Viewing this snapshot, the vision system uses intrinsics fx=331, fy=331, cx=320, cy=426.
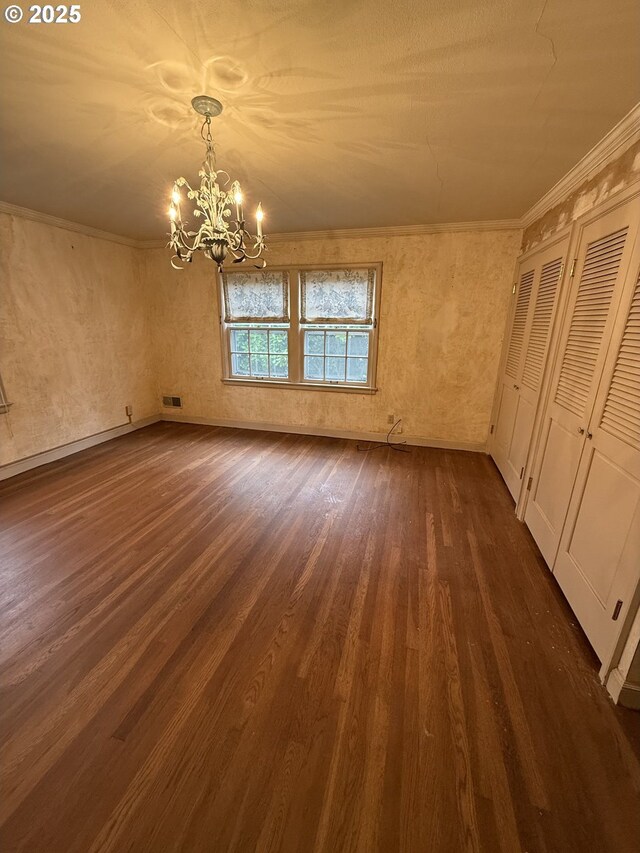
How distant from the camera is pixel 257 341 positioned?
461 centimetres

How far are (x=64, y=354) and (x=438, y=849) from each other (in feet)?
15.6

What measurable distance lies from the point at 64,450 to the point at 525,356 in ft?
16.3

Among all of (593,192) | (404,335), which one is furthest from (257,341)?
(593,192)

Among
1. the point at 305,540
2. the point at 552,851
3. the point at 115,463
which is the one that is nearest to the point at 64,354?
the point at 115,463

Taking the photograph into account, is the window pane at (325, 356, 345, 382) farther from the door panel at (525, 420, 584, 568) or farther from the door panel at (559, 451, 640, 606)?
the door panel at (559, 451, 640, 606)

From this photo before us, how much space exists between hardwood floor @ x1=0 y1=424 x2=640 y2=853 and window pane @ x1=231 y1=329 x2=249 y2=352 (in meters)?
2.68

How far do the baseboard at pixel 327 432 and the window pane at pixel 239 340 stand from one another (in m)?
1.06

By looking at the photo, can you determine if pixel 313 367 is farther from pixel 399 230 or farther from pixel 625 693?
pixel 625 693

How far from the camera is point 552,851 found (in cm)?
99

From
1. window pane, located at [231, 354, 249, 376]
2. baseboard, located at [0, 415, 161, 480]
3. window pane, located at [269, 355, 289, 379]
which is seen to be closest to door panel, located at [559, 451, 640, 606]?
window pane, located at [269, 355, 289, 379]

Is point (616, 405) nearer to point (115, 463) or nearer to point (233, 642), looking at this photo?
point (233, 642)

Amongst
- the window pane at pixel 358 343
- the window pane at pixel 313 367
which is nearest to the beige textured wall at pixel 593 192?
the window pane at pixel 358 343

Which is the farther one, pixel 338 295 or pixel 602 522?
pixel 338 295

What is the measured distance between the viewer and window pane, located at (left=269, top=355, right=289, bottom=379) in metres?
4.57
